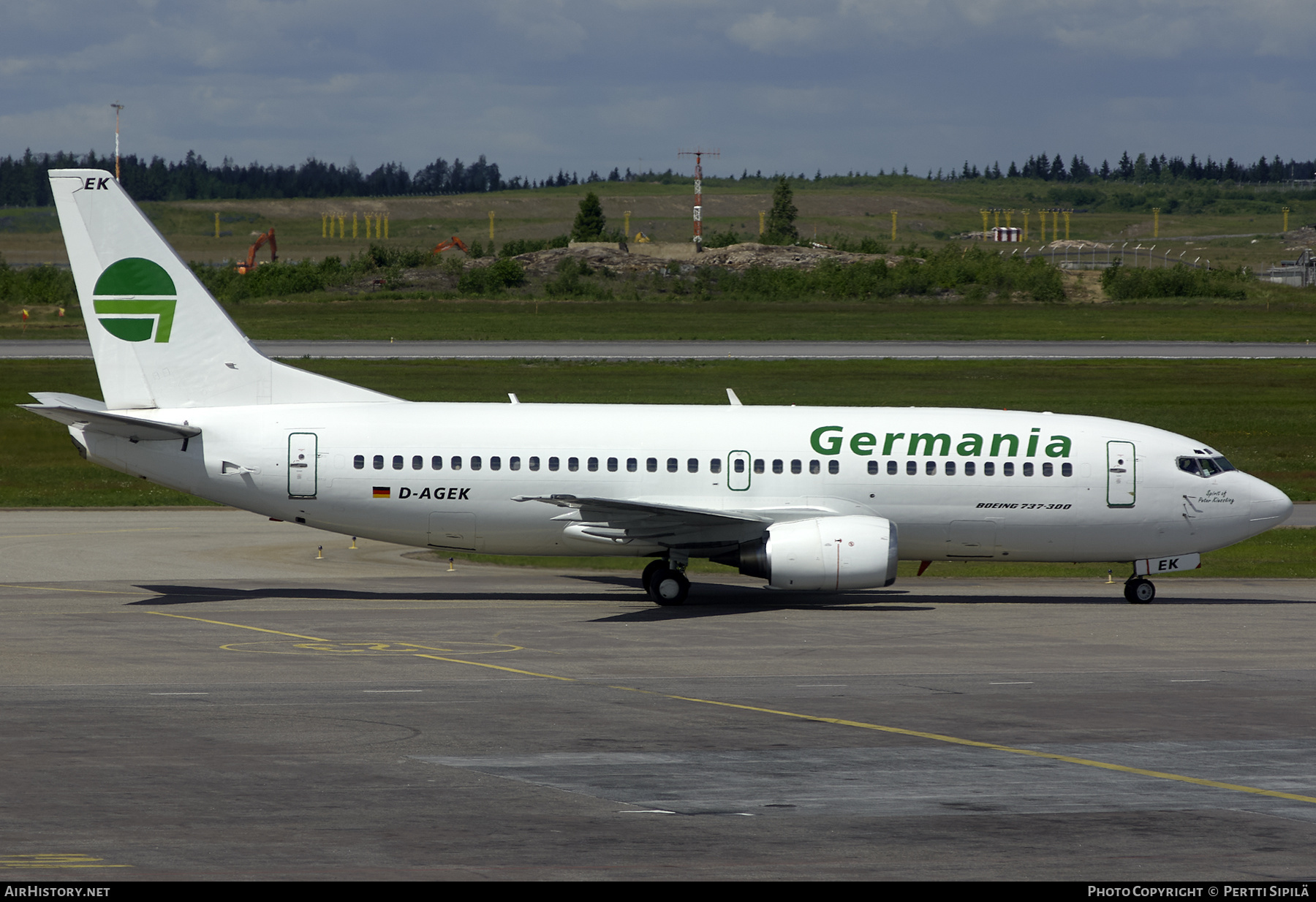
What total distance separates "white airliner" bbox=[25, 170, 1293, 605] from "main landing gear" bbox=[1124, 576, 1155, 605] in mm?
38

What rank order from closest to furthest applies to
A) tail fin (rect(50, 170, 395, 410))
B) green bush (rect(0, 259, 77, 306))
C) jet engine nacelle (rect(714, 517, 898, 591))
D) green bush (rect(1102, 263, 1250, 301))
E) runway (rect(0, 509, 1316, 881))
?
runway (rect(0, 509, 1316, 881))
jet engine nacelle (rect(714, 517, 898, 591))
tail fin (rect(50, 170, 395, 410))
green bush (rect(0, 259, 77, 306))
green bush (rect(1102, 263, 1250, 301))

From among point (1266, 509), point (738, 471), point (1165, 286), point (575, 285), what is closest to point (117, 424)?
point (738, 471)

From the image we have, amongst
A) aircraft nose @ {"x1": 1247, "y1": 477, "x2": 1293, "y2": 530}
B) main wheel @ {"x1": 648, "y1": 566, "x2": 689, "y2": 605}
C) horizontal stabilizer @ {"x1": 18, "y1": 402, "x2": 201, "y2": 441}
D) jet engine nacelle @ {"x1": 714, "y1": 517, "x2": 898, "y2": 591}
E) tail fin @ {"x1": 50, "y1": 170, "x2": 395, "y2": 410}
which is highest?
tail fin @ {"x1": 50, "y1": 170, "x2": 395, "y2": 410}

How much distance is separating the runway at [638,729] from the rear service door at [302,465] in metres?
Answer: 2.55

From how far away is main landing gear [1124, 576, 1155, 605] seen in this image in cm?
3350

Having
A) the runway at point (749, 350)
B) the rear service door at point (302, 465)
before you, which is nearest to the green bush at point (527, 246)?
the runway at point (749, 350)

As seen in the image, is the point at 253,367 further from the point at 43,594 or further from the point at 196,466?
the point at 43,594

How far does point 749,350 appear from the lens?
90.0m

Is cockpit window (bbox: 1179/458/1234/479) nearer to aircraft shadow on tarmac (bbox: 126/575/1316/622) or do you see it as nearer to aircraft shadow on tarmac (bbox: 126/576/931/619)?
aircraft shadow on tarmac (bbox: 126/575/1316/622)

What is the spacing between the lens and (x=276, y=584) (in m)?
34.6

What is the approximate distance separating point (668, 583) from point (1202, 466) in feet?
41.8

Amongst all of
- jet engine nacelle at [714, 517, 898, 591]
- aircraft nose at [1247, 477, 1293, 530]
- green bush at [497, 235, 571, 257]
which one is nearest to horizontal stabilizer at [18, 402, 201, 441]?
jet engine nacelle at [714, 517, 898, 591]

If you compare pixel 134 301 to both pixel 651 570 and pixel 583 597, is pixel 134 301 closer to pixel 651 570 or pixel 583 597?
pixel 583 597
